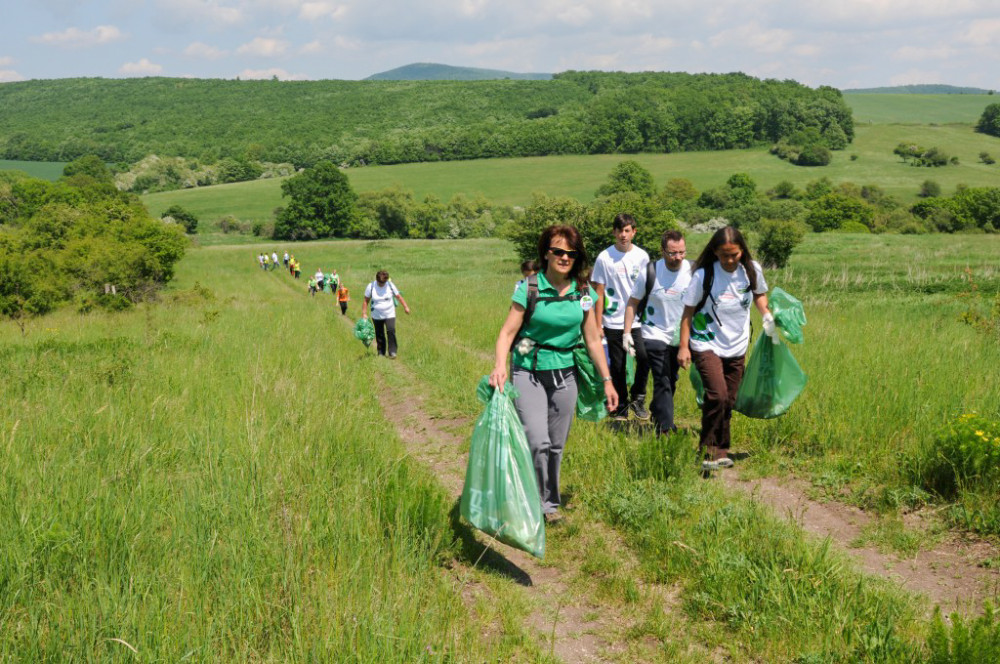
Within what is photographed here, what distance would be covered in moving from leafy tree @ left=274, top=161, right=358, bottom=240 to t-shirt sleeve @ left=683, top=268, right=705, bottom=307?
72922 millimetres

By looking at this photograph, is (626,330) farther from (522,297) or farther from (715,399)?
(522,297)

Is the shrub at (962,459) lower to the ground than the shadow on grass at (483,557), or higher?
higher

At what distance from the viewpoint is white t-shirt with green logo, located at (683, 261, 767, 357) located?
5.18 metres

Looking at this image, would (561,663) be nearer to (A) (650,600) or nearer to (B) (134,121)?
(A) (650,600)

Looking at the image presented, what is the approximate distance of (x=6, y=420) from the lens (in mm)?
4730

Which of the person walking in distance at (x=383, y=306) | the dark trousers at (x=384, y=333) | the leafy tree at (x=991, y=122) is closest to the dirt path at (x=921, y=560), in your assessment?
the person walking in distance at (x=383, y=306)

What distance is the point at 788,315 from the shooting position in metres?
5.36

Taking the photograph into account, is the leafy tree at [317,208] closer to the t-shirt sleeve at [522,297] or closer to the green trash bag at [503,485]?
the t-shirt sleeve at [522,297]

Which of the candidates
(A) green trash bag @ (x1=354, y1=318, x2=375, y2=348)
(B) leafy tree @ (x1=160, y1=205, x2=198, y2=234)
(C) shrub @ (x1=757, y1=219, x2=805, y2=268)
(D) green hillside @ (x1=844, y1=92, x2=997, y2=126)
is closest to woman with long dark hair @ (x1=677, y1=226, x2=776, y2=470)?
(A) green trash bag @ (x1=354, y1=318, x2=375, y2=348)

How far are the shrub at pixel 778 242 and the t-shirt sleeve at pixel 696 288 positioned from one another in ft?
97.3

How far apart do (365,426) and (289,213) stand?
243ft

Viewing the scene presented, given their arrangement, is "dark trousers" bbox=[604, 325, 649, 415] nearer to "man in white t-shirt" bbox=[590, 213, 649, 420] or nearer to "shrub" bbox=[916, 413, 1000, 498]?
"man in white t-shirt" bbox=[590, 213, 649, 420]

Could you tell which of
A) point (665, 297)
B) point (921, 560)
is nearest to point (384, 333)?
point (665, 297)

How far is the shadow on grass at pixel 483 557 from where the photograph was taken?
380 centimetres
